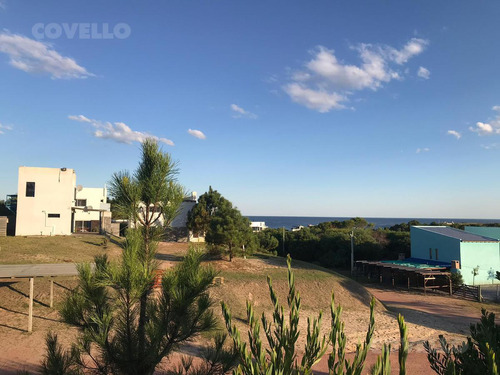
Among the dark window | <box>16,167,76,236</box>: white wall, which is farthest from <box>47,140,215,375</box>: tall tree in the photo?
the dark window

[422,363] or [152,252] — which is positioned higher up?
[152,252]

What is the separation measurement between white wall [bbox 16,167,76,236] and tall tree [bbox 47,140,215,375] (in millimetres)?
29333

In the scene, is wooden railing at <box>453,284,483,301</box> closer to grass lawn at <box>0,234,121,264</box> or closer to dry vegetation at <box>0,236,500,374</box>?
dry vegetation at <box>0,236,500,374</box>

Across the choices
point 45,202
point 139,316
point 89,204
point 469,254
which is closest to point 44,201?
point 45,202

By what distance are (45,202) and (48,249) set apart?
7264mm

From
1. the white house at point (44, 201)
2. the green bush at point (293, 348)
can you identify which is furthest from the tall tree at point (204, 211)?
the green bush at point (293, 348)

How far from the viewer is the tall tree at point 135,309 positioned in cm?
414

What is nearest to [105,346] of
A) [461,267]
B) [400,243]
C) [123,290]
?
[123,290]

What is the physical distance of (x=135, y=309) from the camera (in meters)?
4.42

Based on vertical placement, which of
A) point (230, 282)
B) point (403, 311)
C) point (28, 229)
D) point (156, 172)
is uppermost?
point (156, 172)

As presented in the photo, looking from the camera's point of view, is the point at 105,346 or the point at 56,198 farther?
the point at 56,198

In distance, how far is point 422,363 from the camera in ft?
40.1

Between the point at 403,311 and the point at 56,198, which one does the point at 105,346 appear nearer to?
the point at 403,311

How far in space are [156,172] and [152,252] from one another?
3.80 feet
